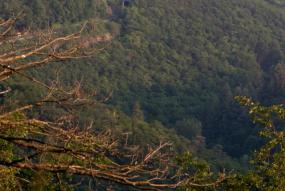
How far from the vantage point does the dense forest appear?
308 feet

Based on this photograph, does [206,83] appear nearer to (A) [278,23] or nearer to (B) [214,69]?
(B) [214,69]

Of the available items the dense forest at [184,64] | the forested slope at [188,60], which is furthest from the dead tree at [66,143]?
the forested slope at [188,60]

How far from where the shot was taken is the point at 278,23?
5497 inches

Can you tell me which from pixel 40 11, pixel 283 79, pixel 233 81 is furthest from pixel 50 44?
Answer: pixel 40 11

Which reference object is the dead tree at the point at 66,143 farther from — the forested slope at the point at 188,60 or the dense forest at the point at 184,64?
the forested slope at the point at 188,60

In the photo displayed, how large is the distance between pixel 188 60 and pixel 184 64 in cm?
181

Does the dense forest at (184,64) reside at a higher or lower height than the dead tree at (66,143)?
lower

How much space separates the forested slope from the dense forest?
173mm

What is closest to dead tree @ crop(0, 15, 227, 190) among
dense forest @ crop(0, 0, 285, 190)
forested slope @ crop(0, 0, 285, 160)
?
dense forest @ crop(0, 0, 285, 190)

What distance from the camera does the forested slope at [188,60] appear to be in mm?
98625

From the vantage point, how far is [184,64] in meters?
125

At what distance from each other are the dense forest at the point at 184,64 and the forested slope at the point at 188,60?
0.17m

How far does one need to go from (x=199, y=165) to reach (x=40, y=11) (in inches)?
4431

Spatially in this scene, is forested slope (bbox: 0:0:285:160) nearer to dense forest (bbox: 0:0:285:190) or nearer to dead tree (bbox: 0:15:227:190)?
dense forest (bbox: 0:0:285:190)
